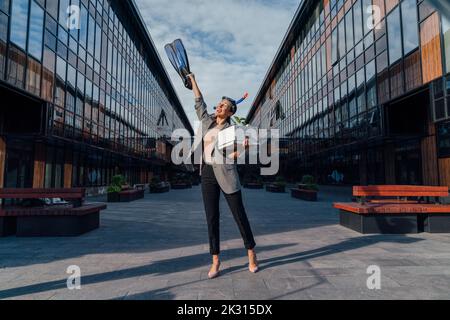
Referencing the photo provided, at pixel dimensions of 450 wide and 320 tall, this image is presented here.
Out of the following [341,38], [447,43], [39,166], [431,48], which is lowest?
[39,166]

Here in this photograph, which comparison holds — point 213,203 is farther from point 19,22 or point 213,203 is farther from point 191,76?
point 19,22

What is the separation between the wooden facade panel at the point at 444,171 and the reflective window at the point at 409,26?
210 inches

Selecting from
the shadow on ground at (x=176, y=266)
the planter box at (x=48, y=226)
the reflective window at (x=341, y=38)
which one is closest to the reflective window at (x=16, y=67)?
the planter box at (x=48, y=226)

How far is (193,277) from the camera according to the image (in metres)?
3.47

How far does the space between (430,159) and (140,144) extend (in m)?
26.8

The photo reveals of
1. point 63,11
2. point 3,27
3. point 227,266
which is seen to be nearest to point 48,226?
point 227,266

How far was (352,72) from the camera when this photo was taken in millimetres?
19031

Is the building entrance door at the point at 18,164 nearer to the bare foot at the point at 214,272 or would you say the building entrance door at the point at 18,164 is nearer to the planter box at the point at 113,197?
the planter box at the point at 113,197

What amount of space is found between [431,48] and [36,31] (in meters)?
17.5

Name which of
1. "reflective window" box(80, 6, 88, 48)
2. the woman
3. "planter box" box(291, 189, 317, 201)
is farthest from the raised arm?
"reflective window" box(80, 6, 88, 48)

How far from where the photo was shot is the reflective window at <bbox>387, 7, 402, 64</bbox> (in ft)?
46.8

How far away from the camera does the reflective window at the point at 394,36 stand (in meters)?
14.3
